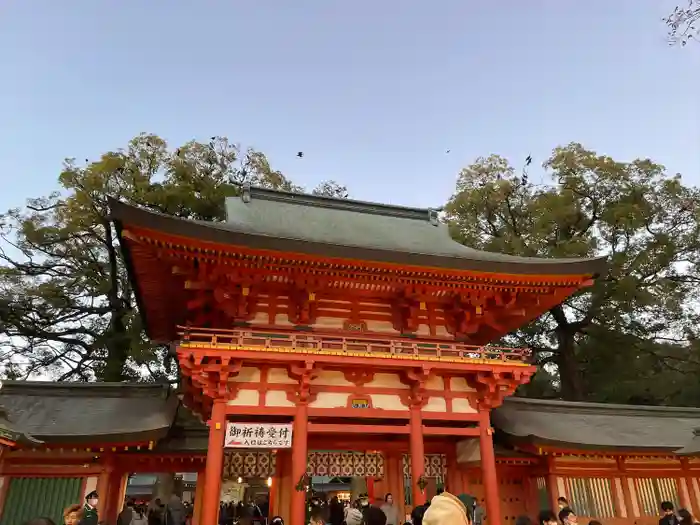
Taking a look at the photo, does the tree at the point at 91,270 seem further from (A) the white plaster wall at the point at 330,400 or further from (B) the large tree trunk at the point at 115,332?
(A) the white plaster wall at the point at 330,400

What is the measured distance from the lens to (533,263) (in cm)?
1158

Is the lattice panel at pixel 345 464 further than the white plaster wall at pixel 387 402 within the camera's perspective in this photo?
Yes

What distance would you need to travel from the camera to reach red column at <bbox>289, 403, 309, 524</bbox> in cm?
945

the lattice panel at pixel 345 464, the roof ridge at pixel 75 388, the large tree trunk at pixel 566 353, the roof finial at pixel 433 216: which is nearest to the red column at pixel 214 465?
the lattice panel at pixel 345 464

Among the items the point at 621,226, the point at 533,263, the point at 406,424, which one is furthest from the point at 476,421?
the point at 621,226

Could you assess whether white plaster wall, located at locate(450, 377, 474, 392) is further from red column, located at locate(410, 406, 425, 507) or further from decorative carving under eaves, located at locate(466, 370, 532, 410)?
red column, located at locate(410, 406, 425, 507)

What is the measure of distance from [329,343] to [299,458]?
253 cm

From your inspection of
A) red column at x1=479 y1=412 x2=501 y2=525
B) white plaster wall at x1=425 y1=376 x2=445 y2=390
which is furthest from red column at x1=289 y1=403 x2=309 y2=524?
red column at x1=479 y1=412 x2=501 y2=525

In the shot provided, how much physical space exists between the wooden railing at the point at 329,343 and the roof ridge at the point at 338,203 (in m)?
6.11

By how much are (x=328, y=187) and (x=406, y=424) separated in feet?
80.7

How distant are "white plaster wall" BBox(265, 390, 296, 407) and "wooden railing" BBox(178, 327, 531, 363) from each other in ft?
3.37

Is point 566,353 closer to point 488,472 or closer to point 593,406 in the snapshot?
point 593,406

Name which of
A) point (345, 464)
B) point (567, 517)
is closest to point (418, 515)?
point (567, 517)

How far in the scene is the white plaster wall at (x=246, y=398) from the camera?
404 inches
